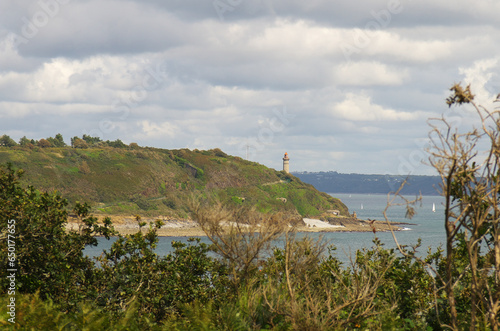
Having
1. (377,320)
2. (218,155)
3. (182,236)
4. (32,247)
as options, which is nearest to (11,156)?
(182,236)

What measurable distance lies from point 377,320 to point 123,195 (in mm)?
144466

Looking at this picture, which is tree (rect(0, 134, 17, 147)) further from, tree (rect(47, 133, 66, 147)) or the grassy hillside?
tree (rect(47, 133, 66, 147))

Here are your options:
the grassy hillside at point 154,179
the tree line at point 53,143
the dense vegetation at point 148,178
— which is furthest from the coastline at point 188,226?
the tree line at point 53,143

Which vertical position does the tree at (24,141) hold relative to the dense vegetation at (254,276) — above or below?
above

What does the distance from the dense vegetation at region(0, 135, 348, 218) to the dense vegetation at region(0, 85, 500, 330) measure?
372ft

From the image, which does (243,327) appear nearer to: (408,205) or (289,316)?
(289,316)

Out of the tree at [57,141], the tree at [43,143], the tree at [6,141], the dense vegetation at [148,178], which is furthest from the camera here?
the tree at [57,141]

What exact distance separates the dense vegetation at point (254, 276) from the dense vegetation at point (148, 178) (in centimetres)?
11331

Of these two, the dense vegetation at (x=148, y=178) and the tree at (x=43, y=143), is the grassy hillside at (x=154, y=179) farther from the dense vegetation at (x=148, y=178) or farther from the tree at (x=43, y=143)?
the tree at (x=43, y=143)

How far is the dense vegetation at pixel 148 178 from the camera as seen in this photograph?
462ft

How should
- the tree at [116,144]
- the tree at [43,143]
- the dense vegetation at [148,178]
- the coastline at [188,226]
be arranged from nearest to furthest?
the coastline at [188,226]
the dense vegetation at [148,178]
the tree at [43,143]
the tree at [116,144]

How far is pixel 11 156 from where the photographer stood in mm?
140500

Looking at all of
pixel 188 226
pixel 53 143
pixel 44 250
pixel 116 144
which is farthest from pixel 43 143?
pixel 44 250

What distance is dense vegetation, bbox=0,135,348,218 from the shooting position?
5541 inches
